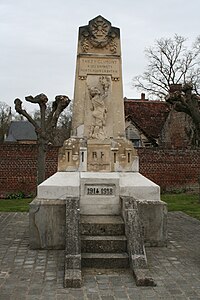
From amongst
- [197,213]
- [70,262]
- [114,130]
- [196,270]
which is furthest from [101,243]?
[197,213]

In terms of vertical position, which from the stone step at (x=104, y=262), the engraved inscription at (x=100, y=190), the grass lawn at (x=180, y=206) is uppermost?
the engraved inscription at (x=100, y=190)

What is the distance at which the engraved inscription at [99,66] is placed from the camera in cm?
907

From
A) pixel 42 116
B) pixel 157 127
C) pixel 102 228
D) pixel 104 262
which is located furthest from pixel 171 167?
pixel 104 262

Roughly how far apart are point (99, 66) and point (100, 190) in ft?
9.30

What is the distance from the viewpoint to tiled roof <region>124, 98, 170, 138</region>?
28.0 m

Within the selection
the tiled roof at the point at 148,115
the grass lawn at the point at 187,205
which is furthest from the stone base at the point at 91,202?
the tiled roof at the point at 148,115

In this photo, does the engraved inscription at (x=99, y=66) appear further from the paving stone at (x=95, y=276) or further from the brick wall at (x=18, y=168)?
the brick wall at (x=18, y=168)

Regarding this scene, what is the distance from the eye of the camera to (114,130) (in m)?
9.05

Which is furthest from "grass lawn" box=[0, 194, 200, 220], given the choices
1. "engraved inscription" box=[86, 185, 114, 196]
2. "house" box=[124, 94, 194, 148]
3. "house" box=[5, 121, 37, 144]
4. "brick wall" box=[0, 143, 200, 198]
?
"house" box=[5, 121, 37, 144]

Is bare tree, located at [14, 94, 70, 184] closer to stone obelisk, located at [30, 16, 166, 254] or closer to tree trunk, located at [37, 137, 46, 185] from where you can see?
tree trunk, located at [37, 137, 46, 185]

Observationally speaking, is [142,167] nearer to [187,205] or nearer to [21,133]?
[187,205]

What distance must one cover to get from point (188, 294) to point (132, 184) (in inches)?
130

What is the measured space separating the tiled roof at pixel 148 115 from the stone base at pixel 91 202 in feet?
64.2

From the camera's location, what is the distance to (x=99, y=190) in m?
8.22
